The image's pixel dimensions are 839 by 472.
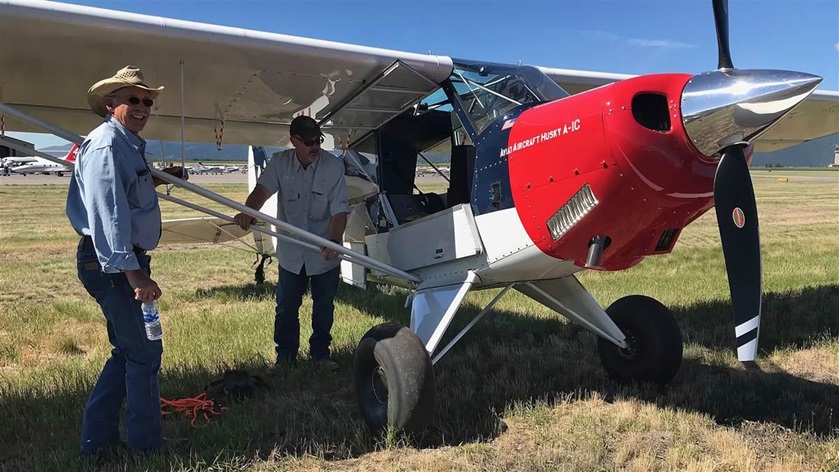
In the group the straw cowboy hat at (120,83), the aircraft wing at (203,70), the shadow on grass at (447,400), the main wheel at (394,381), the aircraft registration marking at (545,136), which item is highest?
the aircraft wing at (203,70)

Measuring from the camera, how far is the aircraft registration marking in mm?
2932

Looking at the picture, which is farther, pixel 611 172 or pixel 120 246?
pixel 611 172

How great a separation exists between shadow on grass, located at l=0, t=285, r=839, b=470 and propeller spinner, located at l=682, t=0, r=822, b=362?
0.97 m

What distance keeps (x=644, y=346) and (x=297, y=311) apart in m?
2.58

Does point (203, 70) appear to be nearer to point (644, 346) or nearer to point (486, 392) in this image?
point (486, 392)

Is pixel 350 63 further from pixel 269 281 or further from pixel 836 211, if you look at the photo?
pixel 836 211

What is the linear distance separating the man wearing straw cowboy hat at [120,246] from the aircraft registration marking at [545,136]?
188cm

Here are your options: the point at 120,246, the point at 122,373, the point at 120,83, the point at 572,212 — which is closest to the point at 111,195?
the point at 120,246

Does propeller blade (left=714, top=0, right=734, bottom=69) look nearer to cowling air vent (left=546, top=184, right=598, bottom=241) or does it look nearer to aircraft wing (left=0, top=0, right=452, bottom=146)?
cowling air vent (left=546, top=184, right=598, bottom=241)

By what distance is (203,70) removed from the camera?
4.14 meters

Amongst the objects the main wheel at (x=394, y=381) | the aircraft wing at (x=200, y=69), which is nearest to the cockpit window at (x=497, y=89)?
the aircraft wing at (x=200, y=69)

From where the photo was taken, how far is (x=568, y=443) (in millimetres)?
3064

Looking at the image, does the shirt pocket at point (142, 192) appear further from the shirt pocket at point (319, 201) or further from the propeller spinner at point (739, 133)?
the propeller spinner at point (739, 133)

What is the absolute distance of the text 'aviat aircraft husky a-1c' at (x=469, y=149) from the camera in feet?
8.84
